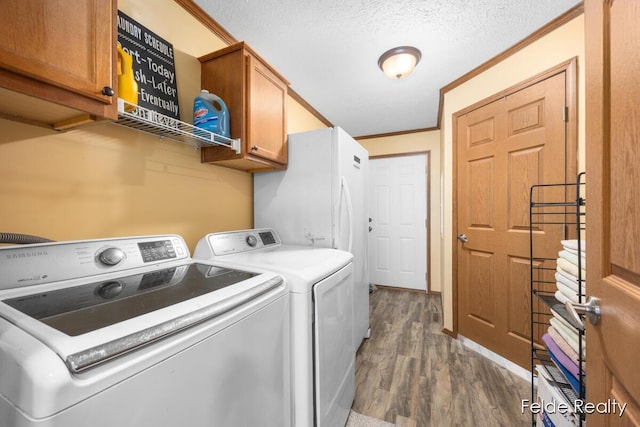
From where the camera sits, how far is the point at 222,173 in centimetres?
182

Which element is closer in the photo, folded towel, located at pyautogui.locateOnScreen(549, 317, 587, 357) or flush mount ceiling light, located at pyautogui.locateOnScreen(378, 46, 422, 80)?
folded towel, located at pyautogui.locateOnScreen(549, 317, 587, 357)

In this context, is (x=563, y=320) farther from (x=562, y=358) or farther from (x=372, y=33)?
(x=372, y=33)

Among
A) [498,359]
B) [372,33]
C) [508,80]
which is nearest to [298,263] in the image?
[372,33]

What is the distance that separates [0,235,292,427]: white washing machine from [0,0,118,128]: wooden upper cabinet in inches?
18.3

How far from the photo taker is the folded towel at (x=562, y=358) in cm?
101

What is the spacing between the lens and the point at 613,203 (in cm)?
60

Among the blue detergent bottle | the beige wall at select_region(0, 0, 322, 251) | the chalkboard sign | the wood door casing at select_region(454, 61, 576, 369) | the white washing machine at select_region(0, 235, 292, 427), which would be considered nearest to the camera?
the white washing machine at select_region(0, 235, 292, 427)

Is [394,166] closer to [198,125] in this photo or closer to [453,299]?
[453,299]

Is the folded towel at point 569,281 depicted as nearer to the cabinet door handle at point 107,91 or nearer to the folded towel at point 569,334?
the folded towel at point 569,334

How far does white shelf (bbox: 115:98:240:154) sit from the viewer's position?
1.03m

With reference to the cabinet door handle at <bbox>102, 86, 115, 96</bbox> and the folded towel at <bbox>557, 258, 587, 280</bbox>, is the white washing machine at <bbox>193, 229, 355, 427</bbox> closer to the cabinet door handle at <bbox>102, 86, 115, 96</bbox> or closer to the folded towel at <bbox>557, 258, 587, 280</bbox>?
the cabinet door handle at <bbox>102, 86, 115, 96</bbox>

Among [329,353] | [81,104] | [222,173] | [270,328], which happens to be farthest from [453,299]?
[81,104]

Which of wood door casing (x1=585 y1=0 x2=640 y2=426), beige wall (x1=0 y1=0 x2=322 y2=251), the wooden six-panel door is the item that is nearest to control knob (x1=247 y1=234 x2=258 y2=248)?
beige wall (x1=0 y1=0 x2=322 y2=251)

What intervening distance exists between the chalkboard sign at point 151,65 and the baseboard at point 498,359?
292 cm
